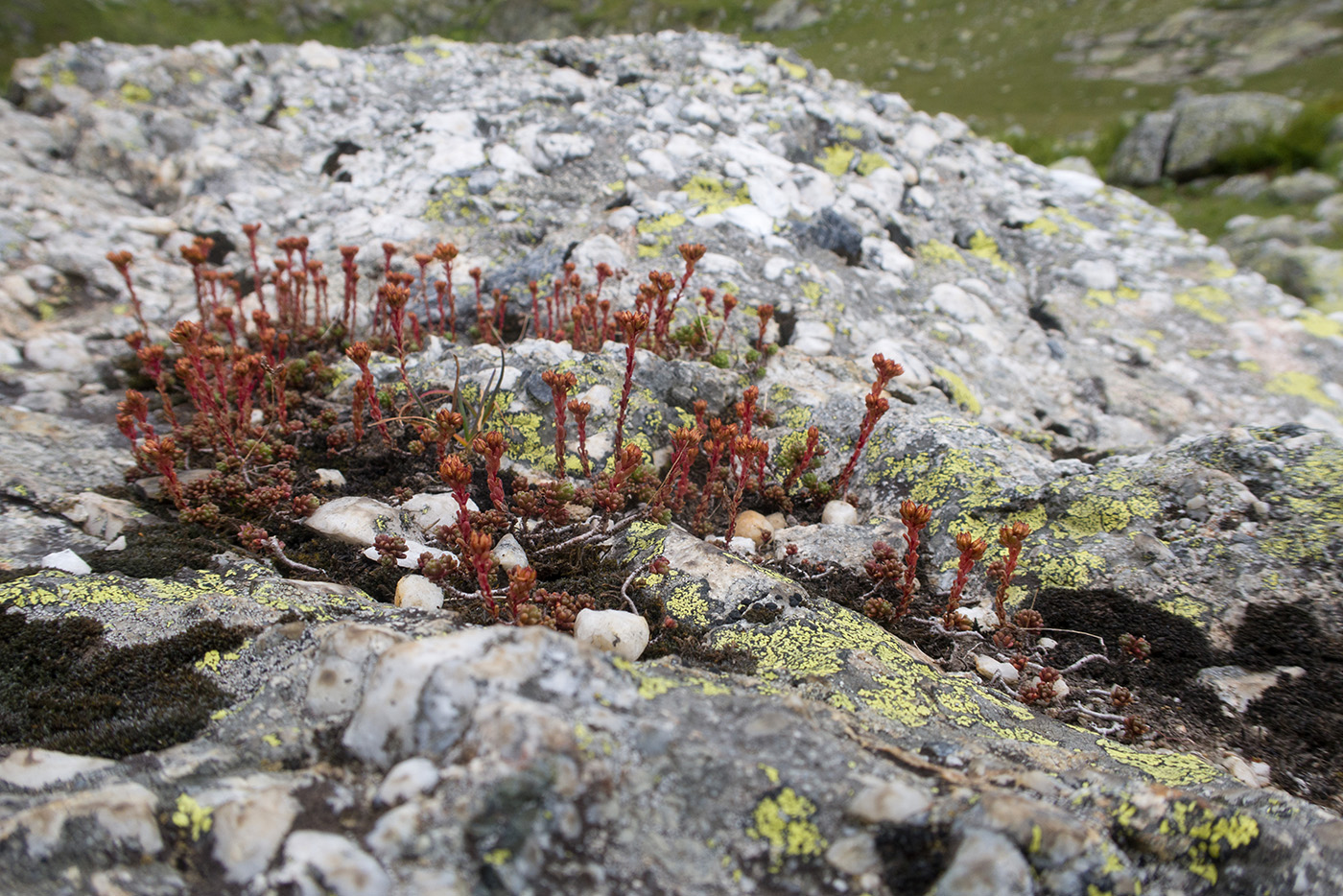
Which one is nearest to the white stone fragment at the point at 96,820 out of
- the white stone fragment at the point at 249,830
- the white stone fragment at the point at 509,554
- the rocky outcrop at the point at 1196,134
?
the white stone fragment at the point at 249,830

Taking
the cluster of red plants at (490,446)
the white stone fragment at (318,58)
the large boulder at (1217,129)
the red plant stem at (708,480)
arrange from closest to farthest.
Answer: the cluster of red plants at (490,446), the red plant stem at (708,480), the white stone fragment at (318,58), the large boulder at (1217,129)

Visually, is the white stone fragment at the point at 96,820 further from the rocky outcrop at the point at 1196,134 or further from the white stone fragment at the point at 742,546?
the rocky outcrop at the point at 1196,134

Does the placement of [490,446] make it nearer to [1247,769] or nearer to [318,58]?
[1247,769]

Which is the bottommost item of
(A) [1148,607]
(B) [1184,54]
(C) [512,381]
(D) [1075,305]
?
(A) [1148,607]

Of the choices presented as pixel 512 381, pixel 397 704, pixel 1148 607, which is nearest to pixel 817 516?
pixel 1148 607

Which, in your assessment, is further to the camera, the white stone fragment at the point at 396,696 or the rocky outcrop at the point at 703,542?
the white stone fragment at the point at 396,696

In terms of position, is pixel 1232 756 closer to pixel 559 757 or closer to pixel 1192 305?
pixel 559 757

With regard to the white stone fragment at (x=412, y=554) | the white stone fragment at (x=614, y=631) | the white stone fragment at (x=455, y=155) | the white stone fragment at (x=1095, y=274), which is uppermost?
the white stone fragment at (x=455, y=155)
